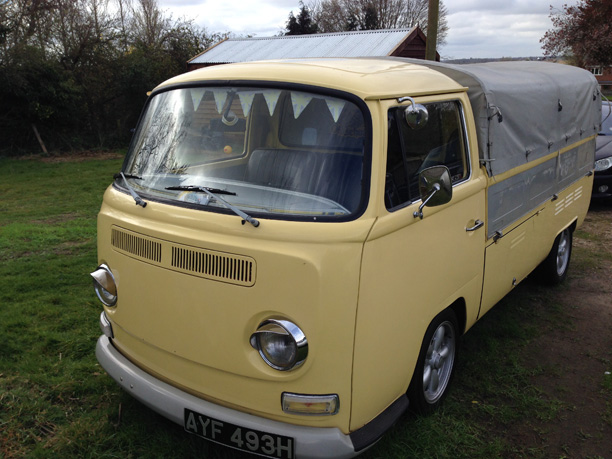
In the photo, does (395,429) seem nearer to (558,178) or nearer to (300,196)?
(300,196)

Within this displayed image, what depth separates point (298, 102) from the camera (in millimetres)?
2781

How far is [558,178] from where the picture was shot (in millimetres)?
4996

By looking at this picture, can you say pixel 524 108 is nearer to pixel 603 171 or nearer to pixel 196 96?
pixel 196 96

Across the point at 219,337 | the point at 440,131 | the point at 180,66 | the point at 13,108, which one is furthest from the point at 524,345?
the point at 180,66

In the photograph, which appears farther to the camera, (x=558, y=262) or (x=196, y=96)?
(x=558, y=262)

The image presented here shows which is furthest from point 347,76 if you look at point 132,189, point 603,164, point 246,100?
point 603,164

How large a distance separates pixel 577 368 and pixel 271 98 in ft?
10.0

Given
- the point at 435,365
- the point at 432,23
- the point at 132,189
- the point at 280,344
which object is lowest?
the point at 435,365

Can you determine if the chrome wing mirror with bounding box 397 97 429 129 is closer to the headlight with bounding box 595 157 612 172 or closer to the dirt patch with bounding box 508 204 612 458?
the dirt patch with bounding box 508 204 612 458

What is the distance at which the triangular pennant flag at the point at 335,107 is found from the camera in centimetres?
267

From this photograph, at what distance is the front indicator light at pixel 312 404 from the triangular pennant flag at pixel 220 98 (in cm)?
156

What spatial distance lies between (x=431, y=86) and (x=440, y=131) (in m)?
0.27

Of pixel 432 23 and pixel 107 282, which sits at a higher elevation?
pixel 432 23

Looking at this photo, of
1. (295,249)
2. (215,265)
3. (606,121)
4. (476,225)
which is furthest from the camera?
(606,121)
